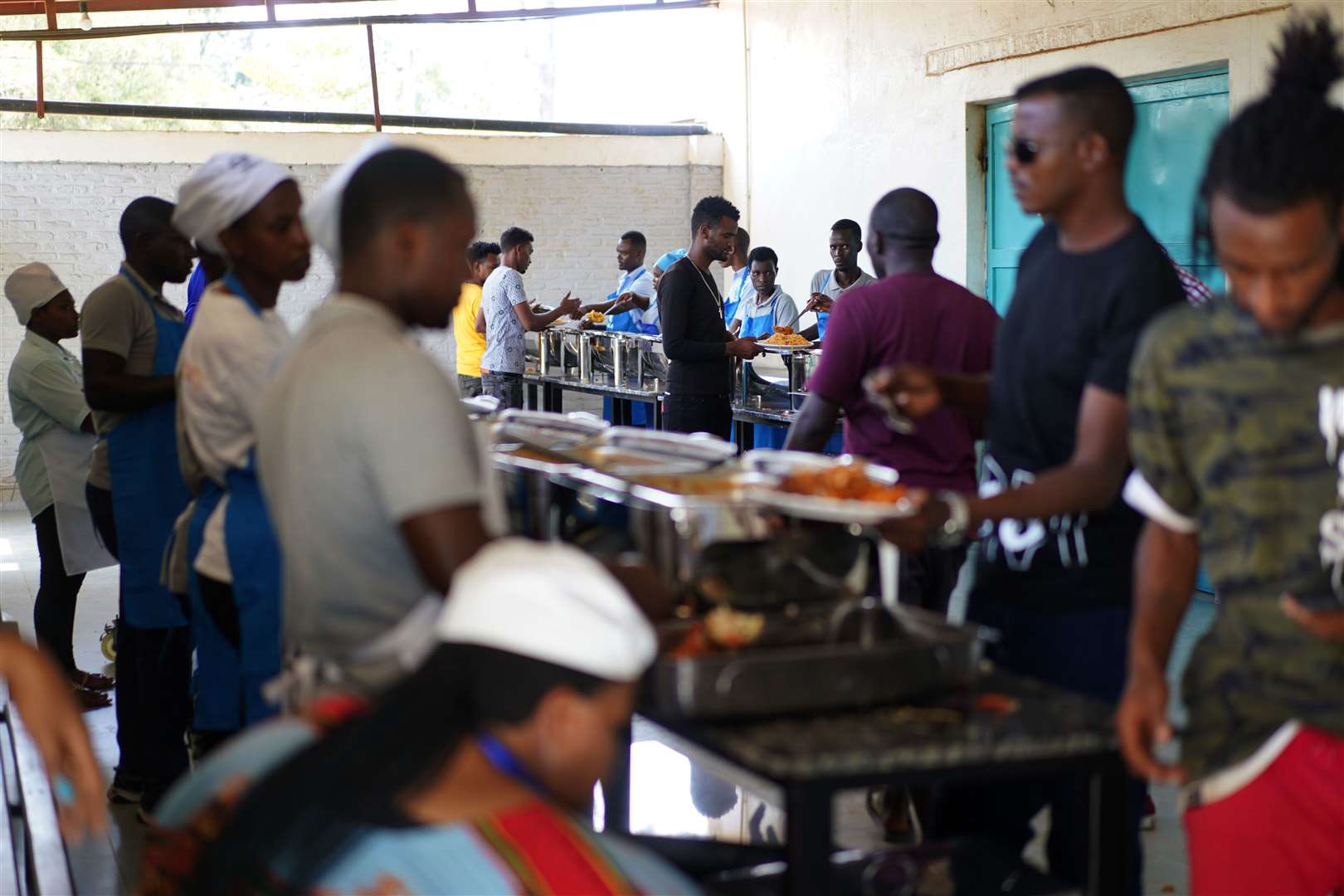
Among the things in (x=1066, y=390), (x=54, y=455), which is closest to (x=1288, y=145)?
(x=1066, y=390)

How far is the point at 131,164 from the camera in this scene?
408 inches

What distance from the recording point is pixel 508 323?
340 inches

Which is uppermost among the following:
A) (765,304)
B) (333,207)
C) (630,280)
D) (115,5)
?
(115,5)

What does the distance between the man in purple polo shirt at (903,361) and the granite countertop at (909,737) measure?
4.91 feet

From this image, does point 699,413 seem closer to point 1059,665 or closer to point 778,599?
point 1059,665

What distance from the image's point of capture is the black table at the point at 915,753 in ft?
5.41

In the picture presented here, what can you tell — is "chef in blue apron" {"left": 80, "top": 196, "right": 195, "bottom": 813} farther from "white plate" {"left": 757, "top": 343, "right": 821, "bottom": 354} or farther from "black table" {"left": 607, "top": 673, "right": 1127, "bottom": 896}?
"white plate" {"left": 757, "top": 343, "right": 821, "bottom": 354}

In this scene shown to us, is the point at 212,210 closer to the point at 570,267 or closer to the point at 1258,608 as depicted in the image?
the point at 1258,608

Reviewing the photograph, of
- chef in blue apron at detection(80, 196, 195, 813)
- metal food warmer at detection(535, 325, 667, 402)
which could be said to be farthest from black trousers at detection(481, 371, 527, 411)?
chef in blue apron at detection(80, 196, 195, 813)

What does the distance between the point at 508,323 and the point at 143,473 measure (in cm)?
509

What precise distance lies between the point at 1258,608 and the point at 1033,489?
0.41 m

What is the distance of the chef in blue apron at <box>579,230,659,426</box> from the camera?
9477 mm

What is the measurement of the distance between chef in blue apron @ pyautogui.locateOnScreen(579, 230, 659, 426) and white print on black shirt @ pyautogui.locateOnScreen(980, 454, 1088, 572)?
668 centimetres

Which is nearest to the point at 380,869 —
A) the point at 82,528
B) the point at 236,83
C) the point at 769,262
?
the point at 82,528
